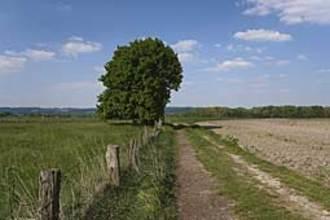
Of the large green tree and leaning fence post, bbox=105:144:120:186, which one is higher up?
the large green tree

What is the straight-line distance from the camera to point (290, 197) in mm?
14438

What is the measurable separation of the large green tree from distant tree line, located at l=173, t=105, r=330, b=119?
315 feet

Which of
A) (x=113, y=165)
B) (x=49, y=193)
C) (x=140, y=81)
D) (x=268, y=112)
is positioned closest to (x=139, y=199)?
(x=113, y=165)

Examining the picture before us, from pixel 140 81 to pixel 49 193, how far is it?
64.4 meters

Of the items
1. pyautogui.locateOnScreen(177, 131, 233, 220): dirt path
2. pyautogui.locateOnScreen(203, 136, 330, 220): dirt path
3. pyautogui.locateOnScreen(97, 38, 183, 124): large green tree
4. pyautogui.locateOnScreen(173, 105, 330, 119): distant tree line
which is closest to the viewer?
pyautogui.locateOnScreen(203, 136, 330, 220): dirt path

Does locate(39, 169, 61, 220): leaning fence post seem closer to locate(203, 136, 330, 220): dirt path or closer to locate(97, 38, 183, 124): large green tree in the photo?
locate(203, 136, 330, 220): dirt path

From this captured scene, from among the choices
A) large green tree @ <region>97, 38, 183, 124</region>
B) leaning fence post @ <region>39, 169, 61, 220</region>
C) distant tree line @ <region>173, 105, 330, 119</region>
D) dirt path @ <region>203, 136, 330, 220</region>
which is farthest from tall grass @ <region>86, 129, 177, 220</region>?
distant tree line @ <region>173, 105, 330, 119</region>

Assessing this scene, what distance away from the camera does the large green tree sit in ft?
232

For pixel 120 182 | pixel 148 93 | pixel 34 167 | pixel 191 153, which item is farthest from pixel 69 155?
pixel 148 93

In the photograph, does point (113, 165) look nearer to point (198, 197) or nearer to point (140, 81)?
point (198, 197)

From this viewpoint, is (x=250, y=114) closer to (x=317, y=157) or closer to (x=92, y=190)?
(x=317, y=157)

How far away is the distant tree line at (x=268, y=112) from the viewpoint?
174 metres

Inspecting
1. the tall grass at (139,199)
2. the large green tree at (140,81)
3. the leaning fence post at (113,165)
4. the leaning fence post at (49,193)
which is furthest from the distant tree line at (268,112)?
the leaning fence post at (49,193)

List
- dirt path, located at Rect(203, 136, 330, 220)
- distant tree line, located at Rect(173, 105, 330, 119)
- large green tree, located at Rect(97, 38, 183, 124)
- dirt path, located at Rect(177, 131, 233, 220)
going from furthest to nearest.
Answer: distant tree line, located at Rect(173, 105, 330, 119)
large green tree, located at Rect(97, 38, 183, 124)
dirt path, located at Rect(177, 131, 233, 220)
dirt path, located at Rect(203, 136, 330, 220)
